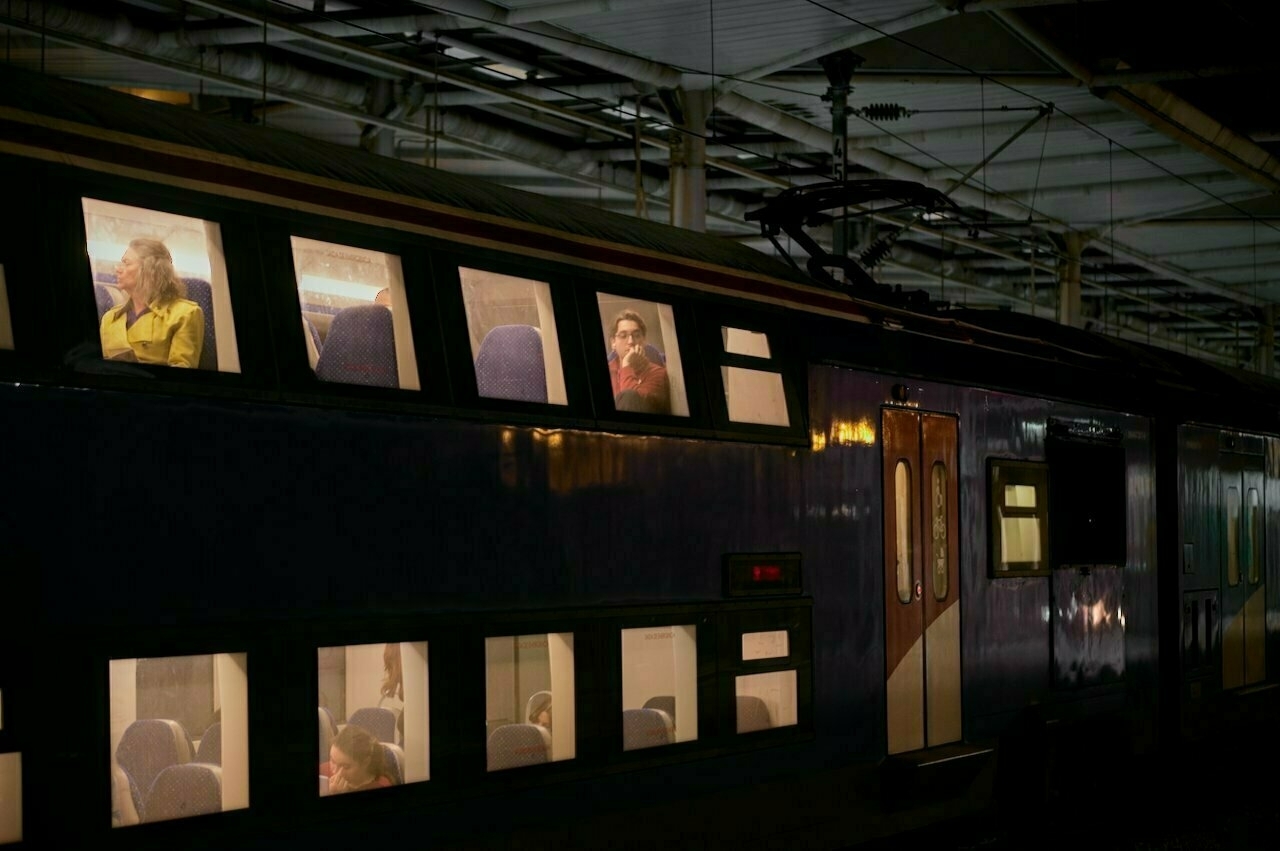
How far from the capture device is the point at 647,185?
90.4 feet

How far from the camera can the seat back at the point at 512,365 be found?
7.17 m

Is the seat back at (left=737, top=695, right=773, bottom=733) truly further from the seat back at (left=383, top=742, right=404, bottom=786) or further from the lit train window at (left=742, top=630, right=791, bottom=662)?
the seat back at (left=383, top=742, right=404, bottom=786)

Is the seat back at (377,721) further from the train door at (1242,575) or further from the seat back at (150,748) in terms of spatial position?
the train door at (1242,575)

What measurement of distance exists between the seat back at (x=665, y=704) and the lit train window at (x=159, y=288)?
2956 millimetres

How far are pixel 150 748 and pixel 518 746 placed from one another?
1.98m

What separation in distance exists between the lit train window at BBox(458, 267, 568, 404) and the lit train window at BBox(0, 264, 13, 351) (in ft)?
7.34

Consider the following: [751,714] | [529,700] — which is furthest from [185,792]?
[751,714]

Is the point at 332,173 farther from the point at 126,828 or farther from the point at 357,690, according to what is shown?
the point at 126,828

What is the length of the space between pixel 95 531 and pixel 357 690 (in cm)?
137

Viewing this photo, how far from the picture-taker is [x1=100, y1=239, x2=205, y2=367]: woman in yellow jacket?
5.66 m

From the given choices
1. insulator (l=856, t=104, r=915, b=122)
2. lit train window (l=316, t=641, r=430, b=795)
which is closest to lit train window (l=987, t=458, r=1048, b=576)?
lit train window (l=316, t=641, r=430, b=795)

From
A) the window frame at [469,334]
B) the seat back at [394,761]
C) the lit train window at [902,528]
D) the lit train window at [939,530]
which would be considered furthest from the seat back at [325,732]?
the lit train window at [939,530]

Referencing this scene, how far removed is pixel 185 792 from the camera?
221 inches

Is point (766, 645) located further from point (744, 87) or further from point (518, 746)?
point (744, 87)
